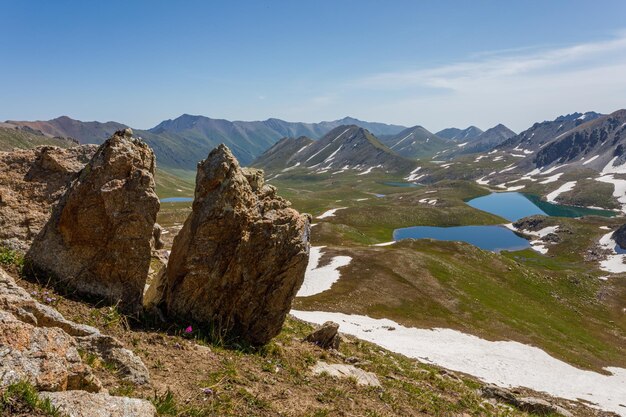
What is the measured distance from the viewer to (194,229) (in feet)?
59.2

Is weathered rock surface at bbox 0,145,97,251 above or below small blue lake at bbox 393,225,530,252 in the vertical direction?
above

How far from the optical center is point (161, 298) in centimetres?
1769

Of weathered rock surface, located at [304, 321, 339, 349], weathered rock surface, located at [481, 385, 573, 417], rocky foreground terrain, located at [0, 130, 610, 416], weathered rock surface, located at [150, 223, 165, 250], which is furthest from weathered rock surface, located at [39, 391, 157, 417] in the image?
weathered rock surface, located at [481, 385, 573, 417]

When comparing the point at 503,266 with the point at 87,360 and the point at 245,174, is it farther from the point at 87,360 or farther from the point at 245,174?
the point at 87,360

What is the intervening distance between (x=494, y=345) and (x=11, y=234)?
168 ft

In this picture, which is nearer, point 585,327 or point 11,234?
point 11,234

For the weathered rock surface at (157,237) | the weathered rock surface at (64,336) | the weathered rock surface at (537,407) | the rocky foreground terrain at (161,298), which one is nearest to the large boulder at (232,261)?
the rocky foreground terrain at (161,298)

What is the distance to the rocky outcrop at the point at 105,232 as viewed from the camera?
15.0m

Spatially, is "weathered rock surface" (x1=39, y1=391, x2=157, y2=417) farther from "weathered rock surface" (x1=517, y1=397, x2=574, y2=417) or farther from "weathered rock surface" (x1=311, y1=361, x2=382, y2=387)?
"weathered rock surface" (x1=517, y1=397, x2=574, y2=417)

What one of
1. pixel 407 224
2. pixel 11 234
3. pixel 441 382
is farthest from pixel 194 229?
pixel 407 224

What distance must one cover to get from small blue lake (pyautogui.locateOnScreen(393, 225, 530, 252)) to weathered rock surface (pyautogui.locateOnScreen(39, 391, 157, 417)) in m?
146

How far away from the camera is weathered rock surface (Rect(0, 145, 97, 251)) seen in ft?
51.1

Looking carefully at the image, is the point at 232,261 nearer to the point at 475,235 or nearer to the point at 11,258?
the point at 11,258

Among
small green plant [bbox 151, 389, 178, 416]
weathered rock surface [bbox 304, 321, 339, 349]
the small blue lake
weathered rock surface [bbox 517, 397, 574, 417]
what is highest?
small green plant [bbox 151, 389, 178, 416]
